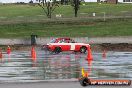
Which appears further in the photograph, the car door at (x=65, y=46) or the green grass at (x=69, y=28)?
the green grass at (x=69, y=28)

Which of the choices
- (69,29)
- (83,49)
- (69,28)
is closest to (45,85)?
(83,49)

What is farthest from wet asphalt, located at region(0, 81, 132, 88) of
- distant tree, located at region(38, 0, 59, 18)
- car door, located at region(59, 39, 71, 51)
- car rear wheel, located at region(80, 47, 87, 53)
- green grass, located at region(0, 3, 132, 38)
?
distant tree, located at region(38, 0, 59, 18)

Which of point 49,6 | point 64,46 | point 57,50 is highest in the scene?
point 49,6

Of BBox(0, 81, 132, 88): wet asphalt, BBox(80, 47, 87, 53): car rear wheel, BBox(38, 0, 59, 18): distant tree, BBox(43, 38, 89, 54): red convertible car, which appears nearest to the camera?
BBox(0, 81, 132, 88): wet asphalt

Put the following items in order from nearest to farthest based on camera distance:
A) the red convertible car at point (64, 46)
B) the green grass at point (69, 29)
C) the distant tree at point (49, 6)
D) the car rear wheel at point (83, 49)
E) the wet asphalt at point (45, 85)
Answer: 1. the wet asphalt at point (45, 85)
2. the red convertible car at point (64, 46)
3. the car rear wheel at point (83, 49)
4. the green grass at point (69, 29)
5. the distant tree at point (49, 6)

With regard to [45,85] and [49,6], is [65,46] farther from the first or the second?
[49,6]

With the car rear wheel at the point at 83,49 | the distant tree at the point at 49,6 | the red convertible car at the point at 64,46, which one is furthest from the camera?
the distant tree at the point at 49,6

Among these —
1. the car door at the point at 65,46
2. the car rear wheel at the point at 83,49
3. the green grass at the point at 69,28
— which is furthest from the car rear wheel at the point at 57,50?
the green grass at the point at 69,28

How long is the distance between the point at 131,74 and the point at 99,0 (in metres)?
155

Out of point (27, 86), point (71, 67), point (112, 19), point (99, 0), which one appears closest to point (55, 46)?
point (71, 67)

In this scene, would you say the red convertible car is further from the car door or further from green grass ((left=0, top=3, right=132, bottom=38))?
green grass ((left=0, top=3, right=132, bottom=38))

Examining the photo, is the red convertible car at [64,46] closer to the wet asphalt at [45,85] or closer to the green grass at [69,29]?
the green grass at [69,29]

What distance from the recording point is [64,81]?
18.8 meters

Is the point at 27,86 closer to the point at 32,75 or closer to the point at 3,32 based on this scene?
the point at 32,75
